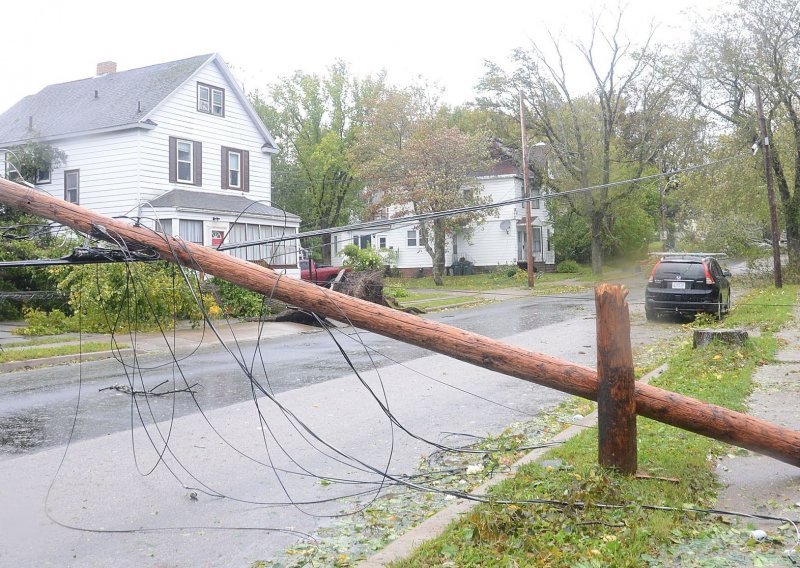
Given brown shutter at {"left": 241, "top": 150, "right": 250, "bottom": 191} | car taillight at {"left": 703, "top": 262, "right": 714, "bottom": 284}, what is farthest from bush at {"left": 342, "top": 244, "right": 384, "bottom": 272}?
car taillight at {"left": 703, "top": 262, "right": 714, "bottom": 284}

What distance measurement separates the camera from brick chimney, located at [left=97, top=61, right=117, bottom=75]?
105 ft

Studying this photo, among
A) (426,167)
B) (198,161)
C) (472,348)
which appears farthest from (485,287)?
(472,348)

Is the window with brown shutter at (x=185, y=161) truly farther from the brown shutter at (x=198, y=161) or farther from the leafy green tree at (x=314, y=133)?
the leafy green tree at (x=314, y=133)

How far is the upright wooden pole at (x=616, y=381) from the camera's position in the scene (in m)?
5.28

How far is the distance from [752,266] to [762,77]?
300 inches

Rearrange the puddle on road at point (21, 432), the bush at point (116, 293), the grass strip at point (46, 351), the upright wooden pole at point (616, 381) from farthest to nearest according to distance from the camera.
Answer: the bush at point (116, 293)
the grass strip at point (46, 351)
the puddle on road at point (21, 432)
the upright wooden pole at point (616, 381)

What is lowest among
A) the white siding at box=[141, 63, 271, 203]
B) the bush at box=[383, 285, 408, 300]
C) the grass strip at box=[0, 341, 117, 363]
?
the grass strip at box=[0, 341, 117, 363]

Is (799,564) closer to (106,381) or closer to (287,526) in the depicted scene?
(287,526)

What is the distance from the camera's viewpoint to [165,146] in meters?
26.6

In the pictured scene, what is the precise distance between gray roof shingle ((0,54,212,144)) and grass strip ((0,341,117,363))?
39.7 ft

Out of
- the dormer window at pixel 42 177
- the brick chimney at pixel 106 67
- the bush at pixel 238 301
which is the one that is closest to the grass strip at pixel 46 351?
the bush at pixel 238 301

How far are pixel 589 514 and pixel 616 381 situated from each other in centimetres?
93

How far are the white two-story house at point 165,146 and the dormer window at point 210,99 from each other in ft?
0.12

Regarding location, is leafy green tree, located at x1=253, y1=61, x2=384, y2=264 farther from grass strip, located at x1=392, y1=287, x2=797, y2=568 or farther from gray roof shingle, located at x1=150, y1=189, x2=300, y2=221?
grass strip, located at x1=392, y1=287, x2=797, y2=568
